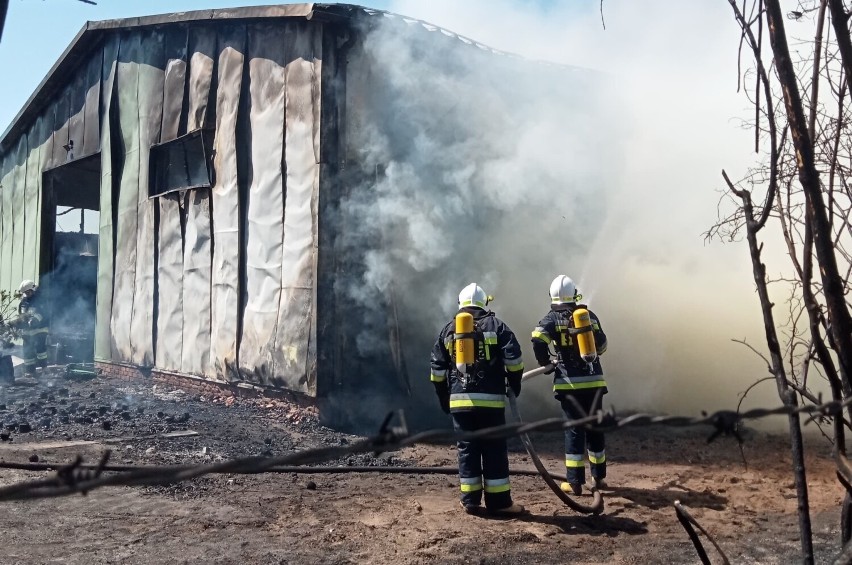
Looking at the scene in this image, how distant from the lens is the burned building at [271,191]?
8766 millimetres

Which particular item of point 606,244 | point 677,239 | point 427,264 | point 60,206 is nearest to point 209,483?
point 427,264

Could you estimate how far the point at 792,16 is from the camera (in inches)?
101

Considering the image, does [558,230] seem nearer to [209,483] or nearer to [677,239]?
[677,239]

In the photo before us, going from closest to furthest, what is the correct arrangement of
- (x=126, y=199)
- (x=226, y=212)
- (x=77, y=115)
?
(x=226, y=212) < (x=126, y=199) < (x=77, y=115)

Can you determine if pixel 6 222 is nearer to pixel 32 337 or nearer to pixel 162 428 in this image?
pixel 32 337

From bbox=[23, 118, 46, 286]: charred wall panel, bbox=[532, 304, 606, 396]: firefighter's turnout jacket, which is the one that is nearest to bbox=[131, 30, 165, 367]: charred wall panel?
bbox=[23, 118, 46, 286]: charred wall panel

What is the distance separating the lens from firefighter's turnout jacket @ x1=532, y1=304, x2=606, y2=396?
6.09 m

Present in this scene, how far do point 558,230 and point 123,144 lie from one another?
27.6ft

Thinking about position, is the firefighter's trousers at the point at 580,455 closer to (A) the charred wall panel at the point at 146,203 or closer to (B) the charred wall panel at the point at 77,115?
(A) the charred wall panel at the point at 146,203

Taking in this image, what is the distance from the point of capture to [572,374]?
241 inches

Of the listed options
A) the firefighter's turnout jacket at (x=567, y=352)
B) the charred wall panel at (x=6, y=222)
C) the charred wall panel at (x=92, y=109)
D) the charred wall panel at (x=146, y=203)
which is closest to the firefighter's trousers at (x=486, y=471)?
the firefighter's turnout jacket at (x=567, y=352)

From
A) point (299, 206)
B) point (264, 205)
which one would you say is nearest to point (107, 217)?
point (264, 205)

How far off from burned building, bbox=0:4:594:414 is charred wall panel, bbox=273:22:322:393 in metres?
0.03

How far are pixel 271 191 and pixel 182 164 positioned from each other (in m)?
2.91
